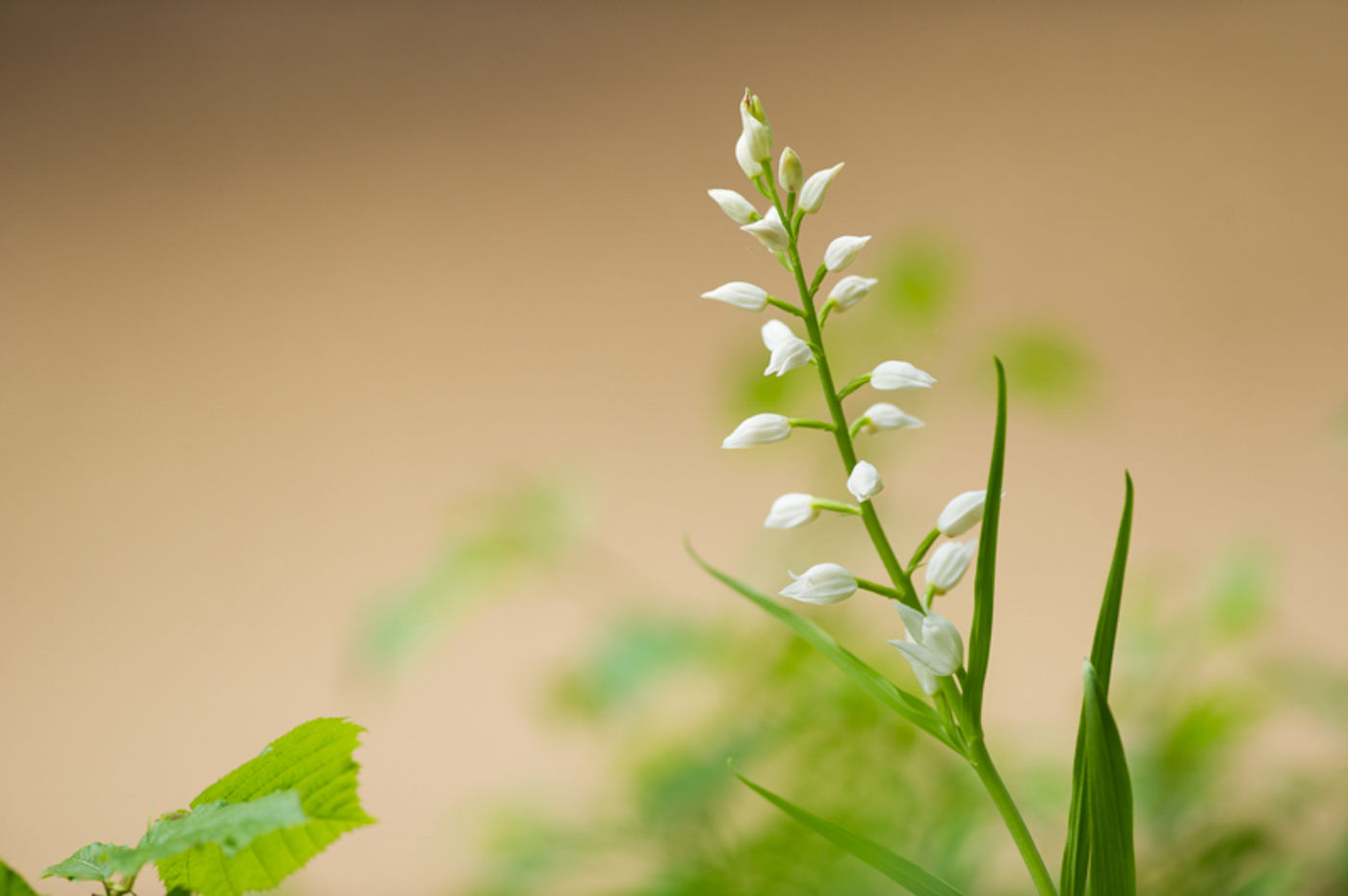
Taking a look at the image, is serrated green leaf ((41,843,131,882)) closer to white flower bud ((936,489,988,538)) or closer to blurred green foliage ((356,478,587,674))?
white flower bud ((936,489,988,538))

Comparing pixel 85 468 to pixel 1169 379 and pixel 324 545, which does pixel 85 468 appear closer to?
pixel 324 545

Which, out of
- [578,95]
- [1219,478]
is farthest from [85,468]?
[1219,478]

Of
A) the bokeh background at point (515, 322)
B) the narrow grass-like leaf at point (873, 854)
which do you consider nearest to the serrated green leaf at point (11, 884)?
the narrow grass-like leaf at point (873, 854)

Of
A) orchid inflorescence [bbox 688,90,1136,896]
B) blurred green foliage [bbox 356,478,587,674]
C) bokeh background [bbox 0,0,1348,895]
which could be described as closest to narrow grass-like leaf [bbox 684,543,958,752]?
orchid inflorescence [bbox 688,90,1136,896]

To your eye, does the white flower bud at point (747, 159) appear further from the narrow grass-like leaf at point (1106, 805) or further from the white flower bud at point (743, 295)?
the narrow grass-like leaf at point (1106, 805)

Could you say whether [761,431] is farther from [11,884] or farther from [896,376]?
[11,884]
